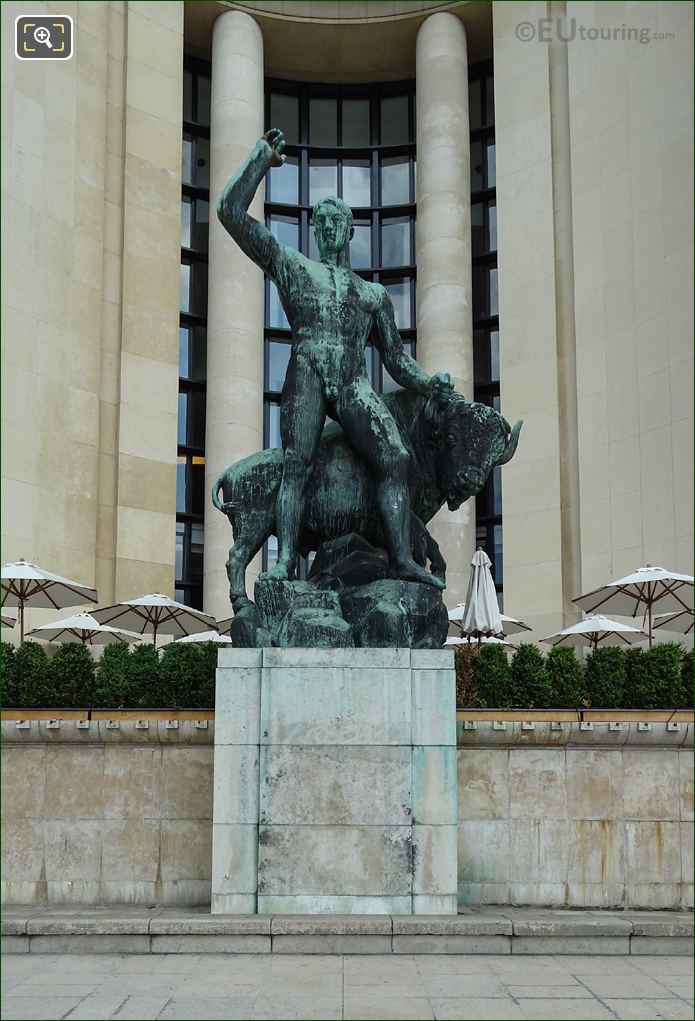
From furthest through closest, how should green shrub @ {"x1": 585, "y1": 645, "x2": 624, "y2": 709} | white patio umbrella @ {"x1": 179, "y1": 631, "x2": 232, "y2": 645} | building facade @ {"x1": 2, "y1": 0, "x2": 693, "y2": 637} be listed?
building facade @ {"x1": 2, "y1": 0, "x2": 693, "y2": 637}
white patio umbrella @ {"x1": 179, "y1": 631, "x2": 232, "y2": 645}
green shrub @ {"x1": 585, "y1": 645, "x2": 624, "y2": 709}

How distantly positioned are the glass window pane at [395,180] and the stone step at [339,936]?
37.3 metres

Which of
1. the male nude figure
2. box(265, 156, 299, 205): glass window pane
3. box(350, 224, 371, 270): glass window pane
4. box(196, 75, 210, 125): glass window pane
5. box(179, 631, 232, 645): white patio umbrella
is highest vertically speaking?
box(196, 75, 210, 125): glass window pane

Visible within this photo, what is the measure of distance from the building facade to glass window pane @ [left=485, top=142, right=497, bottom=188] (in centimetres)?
14

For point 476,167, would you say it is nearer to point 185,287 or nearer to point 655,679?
point 185,287

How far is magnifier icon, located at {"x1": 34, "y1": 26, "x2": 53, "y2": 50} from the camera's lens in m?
31.9

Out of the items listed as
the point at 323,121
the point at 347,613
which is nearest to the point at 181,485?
the point at 323,121

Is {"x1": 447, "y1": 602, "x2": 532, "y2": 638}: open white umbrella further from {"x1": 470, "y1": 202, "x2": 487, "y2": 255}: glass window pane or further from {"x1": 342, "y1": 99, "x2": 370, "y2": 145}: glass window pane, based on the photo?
{"x1": 342, "y1": 99, "x2": 370, "y2": 145}: glass window pane

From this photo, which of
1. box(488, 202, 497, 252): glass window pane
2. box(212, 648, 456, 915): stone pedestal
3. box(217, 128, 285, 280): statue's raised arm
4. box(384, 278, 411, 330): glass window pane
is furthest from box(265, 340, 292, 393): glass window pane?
box(212, 648, 456, 915): stone pedestal

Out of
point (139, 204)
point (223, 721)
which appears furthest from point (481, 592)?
point (139, 204)

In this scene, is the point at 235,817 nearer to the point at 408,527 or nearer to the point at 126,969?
the point at 126,969

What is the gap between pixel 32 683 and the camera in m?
11.8

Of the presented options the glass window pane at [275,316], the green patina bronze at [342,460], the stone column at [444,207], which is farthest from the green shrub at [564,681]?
the glass window pane at [275,316]

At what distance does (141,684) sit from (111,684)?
319 mm

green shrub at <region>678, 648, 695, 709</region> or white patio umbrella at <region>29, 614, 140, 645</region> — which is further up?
white patio umbrella at <region>29, 614, 140, 645</region>
